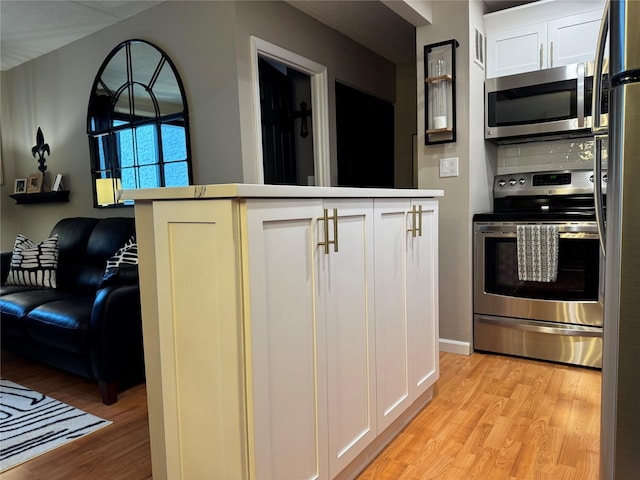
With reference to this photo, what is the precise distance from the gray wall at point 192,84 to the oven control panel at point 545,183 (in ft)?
4.70

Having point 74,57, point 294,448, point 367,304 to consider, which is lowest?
point 294,448

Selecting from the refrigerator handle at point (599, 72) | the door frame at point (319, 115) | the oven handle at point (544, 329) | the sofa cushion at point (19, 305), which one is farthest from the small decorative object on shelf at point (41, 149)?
the refrigerator handle at point (599, 72)

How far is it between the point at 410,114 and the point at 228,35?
246 cm

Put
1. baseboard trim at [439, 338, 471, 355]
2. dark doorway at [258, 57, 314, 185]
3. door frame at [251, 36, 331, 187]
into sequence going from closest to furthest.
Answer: baseboard trim at [439, 338, 471, 355], dark doorway at [258, 57, 314, 185], door frame at [251, 36, 331, 187]

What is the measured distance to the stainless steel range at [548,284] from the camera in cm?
260

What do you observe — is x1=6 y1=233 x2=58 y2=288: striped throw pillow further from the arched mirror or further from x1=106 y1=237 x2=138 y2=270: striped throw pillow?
x1=106 y1=237 x2=138 y2=270: striped throw pillow

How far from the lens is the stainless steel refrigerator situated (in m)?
1.12

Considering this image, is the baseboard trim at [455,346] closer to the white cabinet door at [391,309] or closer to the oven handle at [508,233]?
the oven handle at [508,233]

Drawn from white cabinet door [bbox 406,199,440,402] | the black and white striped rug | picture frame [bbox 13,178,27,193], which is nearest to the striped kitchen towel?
white cabinet door [bbox 406,199,440,402]

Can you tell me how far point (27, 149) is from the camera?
15.5 ft

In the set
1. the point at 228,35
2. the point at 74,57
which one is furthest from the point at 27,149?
the point at 228,35

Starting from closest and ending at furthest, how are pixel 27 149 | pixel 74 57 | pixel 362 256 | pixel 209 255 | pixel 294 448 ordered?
pixel 209 255
pixel 294 448
pixel 362 256
pixel 74 57
pixel 27 149

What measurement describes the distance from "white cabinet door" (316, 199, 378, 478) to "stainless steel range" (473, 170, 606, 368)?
148 centimetres

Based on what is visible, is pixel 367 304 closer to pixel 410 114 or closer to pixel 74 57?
pixel 410 114
